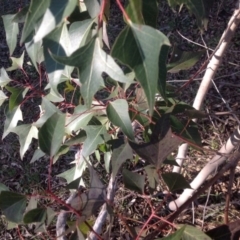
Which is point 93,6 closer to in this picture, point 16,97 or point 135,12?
point 135,12

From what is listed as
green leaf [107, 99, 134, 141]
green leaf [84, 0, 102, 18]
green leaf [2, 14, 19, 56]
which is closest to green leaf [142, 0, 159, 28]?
green leaf [84, 0, 102, 18]

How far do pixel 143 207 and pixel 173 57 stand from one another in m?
1.05

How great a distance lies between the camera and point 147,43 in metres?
0.58

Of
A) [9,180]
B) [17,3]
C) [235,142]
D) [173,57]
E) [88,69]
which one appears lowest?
[9,180]

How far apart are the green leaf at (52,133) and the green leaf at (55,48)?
0.12 metres

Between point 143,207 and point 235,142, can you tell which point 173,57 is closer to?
point 235,142

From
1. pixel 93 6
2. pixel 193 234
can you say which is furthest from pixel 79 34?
pixel 193 234

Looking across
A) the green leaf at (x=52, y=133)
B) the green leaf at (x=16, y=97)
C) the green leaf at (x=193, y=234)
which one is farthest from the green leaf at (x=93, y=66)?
the green leaf at (x=16, y=97)

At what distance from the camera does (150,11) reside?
70 centimetres

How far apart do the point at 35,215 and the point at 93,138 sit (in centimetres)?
25

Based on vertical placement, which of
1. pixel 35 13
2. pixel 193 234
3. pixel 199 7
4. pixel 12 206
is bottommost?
pixel 193 234

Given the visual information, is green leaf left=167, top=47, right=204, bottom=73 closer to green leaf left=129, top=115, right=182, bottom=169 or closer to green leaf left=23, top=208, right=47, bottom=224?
green leaf left=129, top=115, right=182, bottom=169

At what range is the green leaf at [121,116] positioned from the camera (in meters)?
0.86

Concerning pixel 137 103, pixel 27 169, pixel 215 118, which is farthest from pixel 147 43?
pixel 27 169
